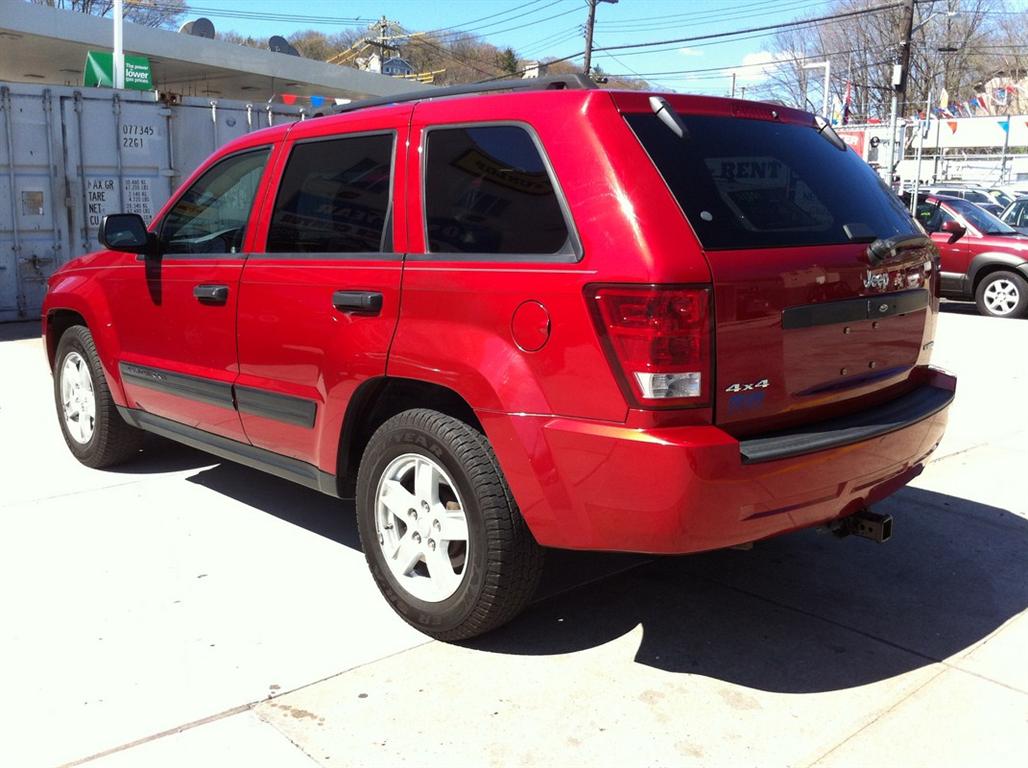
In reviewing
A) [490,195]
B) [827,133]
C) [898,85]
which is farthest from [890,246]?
[898,85]

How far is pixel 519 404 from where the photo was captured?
10.4 feet

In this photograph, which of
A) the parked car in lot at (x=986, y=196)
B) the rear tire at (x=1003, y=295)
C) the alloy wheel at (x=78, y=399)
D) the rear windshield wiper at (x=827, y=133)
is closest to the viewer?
the rear windshield wiper at (x=827, y=133)

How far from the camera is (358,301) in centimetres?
371

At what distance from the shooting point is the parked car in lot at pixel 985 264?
45.8 ft

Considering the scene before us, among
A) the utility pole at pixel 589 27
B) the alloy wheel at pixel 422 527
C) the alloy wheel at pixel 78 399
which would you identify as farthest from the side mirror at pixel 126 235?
the utility pole at pixel 589 27

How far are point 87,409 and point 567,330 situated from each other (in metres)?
3.87

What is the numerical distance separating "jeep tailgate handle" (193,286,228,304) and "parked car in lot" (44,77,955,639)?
0.05ft

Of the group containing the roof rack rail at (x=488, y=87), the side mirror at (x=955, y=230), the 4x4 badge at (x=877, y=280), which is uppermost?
the roof rack rail at (x=488, y=87)

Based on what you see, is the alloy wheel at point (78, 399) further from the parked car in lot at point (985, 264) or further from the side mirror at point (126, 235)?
the parked car in lot at point (985, 264)

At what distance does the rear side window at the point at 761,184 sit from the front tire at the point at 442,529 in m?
1.08

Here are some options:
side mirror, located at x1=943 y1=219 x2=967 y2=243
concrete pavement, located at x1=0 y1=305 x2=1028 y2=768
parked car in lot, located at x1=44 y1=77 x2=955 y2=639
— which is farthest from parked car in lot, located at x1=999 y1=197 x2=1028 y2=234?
parked car in lot, located at x1=44 y1=77 x2=955 y2=639

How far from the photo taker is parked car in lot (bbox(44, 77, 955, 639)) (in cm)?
297

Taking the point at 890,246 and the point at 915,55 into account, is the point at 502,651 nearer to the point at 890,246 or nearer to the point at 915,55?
the point at 890,246

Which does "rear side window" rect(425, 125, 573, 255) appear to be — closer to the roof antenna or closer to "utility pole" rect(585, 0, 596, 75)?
the roof antenna
